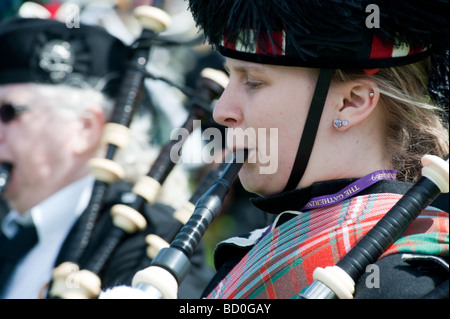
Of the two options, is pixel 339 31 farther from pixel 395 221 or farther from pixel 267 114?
pixel 395 221

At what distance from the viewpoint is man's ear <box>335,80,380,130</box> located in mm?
1929

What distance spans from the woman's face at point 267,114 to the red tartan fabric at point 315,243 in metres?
0.17

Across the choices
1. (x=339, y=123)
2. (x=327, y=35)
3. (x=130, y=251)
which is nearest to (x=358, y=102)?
(x=339, y=123)

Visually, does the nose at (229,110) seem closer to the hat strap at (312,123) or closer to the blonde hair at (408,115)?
the hat strap at (312,123)

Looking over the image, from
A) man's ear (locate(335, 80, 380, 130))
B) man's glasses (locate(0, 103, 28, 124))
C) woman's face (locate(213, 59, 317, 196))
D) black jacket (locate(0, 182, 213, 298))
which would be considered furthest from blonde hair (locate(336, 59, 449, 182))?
man's glasses (locate(0, 103, 28, 124))

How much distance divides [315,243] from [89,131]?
2.53m

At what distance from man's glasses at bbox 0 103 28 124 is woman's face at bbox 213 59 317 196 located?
2.23 metres

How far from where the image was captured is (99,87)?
13.5ft

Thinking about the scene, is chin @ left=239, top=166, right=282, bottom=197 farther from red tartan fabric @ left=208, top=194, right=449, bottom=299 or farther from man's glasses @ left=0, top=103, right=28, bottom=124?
man's glasses @ left=0, top=103, right=28, bottom=124

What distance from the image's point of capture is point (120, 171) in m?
3.61

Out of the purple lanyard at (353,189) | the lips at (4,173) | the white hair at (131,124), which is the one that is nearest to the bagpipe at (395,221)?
the purple lanyard at (353,189)

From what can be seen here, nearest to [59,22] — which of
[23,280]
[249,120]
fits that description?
[23,280]

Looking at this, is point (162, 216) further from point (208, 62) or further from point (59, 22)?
point (208, 62)
